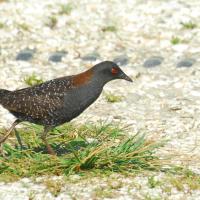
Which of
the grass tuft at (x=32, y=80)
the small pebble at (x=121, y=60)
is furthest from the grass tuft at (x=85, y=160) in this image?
the small pebble at (x=121, y=60)

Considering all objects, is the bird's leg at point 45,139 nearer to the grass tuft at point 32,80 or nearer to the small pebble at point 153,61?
the grass tuft at point 32,80

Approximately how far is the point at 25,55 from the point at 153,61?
246 cm

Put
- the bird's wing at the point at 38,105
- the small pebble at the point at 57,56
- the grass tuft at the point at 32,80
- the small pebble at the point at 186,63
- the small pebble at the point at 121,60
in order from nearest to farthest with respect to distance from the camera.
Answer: the bird's wing at the point at 38,105, the grass tuft at the point at 32,80, the small pebble at the point at 186,63, the small pebble at the point at 121,60, the small pebble at the point at 57,56

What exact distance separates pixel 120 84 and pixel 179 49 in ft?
6.33

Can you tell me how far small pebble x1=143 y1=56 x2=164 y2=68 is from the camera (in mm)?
12903

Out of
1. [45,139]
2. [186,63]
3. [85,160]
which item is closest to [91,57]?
[186,63]

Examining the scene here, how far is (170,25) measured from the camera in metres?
14.7

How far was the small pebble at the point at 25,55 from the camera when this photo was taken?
42.8 feet

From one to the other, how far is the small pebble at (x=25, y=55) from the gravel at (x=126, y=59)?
0.02 meters

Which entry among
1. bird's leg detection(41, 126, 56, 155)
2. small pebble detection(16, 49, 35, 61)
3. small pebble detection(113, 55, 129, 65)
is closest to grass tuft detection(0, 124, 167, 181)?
bird's leg detection(41, 126, 56, 155)

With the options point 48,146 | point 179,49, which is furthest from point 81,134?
point 179,49

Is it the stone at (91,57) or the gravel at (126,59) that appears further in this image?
the stone at (91,57)

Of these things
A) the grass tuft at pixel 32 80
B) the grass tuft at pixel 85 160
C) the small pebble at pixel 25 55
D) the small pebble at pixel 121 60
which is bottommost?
the grass tuft at pixel 85 160

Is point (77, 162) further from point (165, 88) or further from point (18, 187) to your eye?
point (165, 88)
